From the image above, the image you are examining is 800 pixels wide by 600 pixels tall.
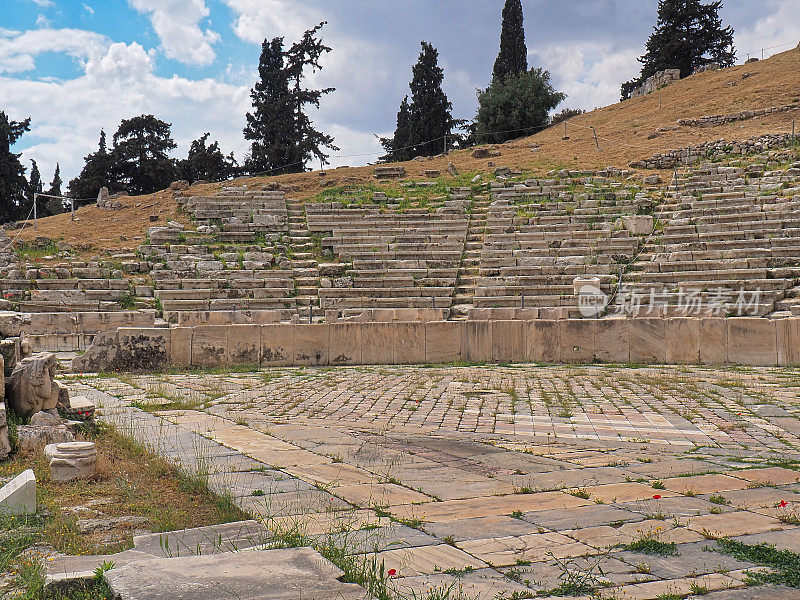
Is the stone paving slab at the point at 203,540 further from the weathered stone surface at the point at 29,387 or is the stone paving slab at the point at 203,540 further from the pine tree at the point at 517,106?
the pine tree at the point at 517,106

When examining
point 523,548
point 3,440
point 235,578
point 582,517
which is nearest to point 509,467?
point 582,517

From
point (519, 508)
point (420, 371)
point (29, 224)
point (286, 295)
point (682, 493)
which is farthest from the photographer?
point (29, 224)

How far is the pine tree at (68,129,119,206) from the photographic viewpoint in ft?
129

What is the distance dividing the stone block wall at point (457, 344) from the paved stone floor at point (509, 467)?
1.81 metres

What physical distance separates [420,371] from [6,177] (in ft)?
120

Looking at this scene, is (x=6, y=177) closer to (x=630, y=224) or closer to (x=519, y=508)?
(x=630, y=224)

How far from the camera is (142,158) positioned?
41094 millimetres

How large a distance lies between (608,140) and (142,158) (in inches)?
1006

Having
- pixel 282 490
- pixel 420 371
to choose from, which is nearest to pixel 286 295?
pixel 420 371

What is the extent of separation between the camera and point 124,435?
655 centimetres

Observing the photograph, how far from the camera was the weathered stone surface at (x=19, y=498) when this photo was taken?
13.5 ft

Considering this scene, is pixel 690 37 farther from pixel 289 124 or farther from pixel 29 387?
pixel 29 387

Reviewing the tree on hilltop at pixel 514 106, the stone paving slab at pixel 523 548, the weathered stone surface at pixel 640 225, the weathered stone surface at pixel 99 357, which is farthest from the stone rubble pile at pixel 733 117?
the stone paving slab at pixel 523 548

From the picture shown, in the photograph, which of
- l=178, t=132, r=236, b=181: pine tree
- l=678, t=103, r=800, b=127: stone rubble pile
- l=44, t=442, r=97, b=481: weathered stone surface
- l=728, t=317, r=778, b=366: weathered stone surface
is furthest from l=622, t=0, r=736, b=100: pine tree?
l=44, t=442, r=97, b=481: weathered stone surface
